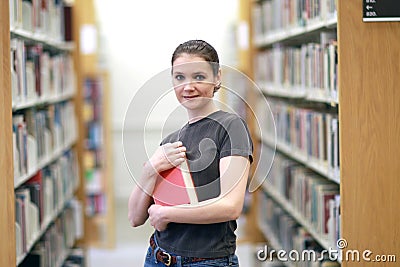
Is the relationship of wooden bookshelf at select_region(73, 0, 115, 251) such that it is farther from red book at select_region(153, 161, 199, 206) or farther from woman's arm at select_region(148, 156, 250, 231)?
woman's arm at select_region(148, 156, 250, 231)

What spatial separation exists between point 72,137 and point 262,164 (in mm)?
2788

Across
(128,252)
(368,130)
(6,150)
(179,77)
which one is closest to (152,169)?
(179,77)

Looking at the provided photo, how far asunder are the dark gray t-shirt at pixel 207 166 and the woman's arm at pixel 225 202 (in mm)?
25

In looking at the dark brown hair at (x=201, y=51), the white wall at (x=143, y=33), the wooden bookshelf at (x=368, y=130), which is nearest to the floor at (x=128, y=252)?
the white wall at (x=143, y=33)

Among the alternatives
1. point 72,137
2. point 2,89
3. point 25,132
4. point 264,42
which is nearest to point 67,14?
point 72,137

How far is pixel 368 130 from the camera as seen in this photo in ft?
8.77

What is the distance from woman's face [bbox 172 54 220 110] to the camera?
6.86ft

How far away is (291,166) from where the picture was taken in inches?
171

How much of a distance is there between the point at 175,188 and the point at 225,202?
0.16 m

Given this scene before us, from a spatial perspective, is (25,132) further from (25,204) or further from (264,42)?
(264,42)

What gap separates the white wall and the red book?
5673mm

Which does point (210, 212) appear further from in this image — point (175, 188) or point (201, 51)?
point (201, 51)

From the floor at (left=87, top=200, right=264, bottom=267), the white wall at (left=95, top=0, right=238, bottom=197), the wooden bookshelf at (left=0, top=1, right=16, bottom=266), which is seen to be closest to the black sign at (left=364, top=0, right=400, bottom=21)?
the wooden bookshelf at (left=0, top=1, right=16, bottom=266)

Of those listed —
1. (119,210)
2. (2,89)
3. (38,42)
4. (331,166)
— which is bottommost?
(119,210)
